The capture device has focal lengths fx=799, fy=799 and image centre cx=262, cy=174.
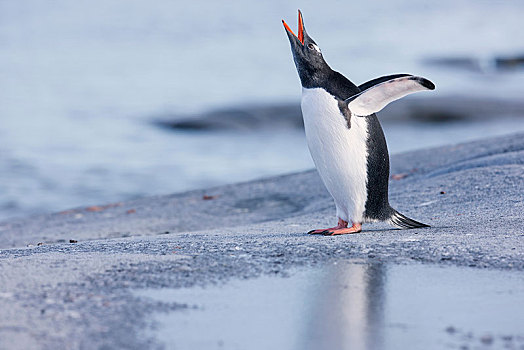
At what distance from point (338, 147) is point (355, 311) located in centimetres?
168

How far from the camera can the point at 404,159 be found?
9305 millimetres

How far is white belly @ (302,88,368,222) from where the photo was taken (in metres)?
4.75

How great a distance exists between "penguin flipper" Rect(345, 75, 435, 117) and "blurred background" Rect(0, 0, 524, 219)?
686 cm

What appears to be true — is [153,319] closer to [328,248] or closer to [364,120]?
[328,248]

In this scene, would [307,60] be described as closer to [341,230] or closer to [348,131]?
[348,131]

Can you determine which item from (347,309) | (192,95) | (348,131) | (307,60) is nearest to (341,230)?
(348,131)

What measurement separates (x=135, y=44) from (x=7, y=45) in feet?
16.8

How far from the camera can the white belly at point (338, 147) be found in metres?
4.75

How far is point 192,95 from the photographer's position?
20.7m

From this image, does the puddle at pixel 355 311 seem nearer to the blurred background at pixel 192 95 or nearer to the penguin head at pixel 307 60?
the penguin head at pixel 307 60

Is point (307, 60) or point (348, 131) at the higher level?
point (307, 60)

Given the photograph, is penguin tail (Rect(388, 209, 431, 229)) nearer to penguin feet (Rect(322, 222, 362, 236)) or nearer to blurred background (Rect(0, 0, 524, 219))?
penguin feet (Rect(322, 222, 362, 236))

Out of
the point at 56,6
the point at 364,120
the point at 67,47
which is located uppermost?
the point at 56,6

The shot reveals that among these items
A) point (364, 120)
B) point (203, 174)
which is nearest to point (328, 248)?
point (364, 120)
